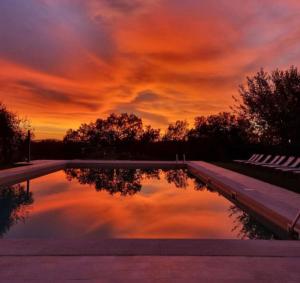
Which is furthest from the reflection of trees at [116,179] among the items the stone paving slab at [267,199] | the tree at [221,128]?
the tree at [221,128]

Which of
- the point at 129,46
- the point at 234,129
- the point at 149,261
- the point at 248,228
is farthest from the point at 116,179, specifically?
the point at 234,129

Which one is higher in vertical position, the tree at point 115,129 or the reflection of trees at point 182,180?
the tree at point 115,129

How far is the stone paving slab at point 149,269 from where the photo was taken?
286 cm

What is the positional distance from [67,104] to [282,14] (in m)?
9.92

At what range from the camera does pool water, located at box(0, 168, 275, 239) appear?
5.55m

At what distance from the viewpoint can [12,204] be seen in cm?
752

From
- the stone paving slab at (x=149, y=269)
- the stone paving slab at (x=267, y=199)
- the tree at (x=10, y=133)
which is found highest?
the tree at (x=10, y=133)

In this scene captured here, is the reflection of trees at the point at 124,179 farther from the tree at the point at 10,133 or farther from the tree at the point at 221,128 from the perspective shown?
the tree at the point at 221,128

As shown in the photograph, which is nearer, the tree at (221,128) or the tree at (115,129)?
the tree at (221,128)

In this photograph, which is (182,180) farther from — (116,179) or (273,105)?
(273,105)

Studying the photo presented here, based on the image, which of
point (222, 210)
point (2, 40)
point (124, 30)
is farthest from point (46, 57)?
point (222, 210)

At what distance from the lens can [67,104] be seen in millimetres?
17359

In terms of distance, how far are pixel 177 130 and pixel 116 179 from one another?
1387 centimetres

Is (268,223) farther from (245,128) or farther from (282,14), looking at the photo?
(245,128)
